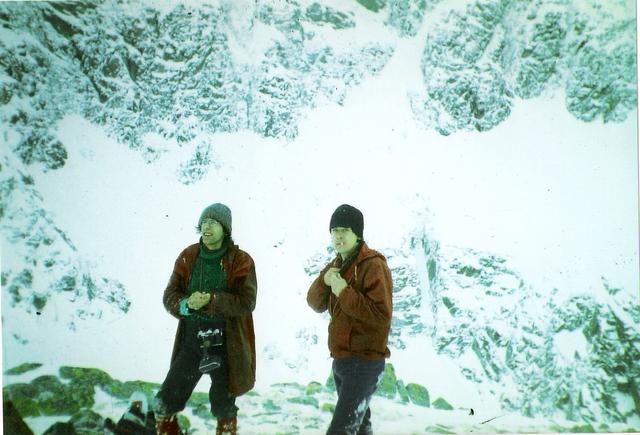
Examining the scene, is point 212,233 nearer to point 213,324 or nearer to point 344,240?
point 213,324

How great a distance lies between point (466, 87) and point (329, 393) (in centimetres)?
179

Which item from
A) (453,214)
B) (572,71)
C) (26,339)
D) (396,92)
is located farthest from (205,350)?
(572,71)

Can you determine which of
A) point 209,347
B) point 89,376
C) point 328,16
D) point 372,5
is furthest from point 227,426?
point 372,5

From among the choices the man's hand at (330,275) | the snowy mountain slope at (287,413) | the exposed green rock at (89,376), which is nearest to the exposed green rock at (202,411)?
the snowy mountain slope at (287,413)

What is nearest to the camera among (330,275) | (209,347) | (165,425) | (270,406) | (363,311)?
(363,311)

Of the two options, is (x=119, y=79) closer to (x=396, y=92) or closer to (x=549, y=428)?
(x=396, y=92)

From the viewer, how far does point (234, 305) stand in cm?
279

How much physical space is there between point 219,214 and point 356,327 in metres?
0.91

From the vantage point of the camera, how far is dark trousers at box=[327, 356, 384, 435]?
2.54 meters

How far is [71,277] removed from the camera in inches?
120

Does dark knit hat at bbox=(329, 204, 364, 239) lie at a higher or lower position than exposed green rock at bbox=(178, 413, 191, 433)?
higher

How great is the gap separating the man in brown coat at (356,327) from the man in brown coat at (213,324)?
1.56 ft

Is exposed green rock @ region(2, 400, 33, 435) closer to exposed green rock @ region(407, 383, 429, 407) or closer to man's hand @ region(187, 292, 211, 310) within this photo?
man's hand @ region(187, 292, 211, 310)

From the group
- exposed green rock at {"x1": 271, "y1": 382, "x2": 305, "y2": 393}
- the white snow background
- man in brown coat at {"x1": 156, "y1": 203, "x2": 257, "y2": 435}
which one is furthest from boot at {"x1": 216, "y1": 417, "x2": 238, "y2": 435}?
the white snow background
